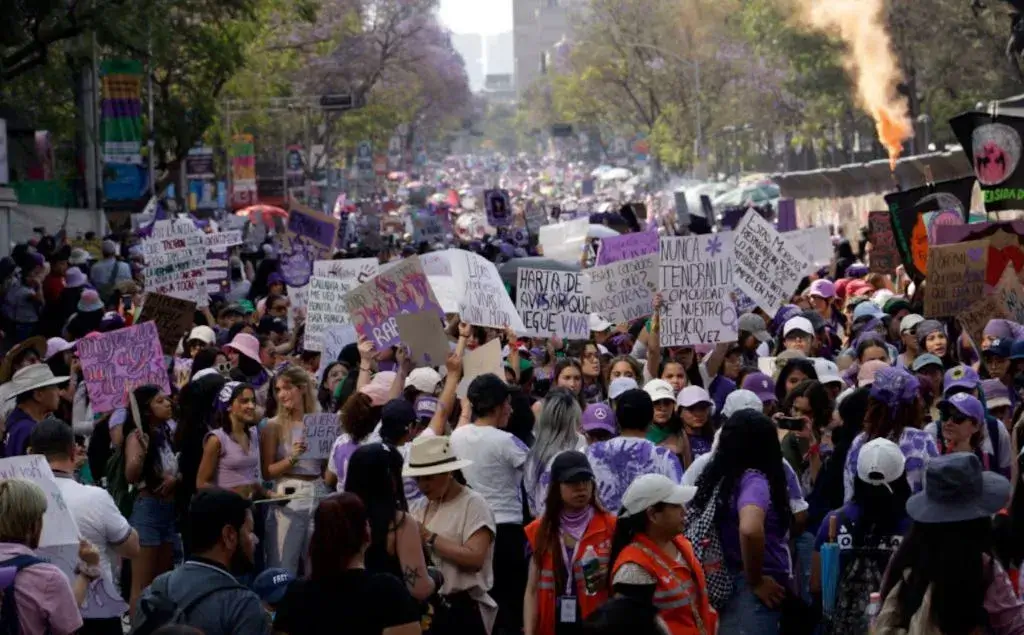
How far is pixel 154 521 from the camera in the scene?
10.1 meters

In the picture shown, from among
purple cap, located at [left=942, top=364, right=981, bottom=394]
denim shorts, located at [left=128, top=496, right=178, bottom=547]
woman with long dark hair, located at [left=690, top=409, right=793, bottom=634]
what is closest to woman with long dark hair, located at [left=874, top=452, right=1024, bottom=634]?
woman with long dark hair, located at [left=690, top=409, right=793, bottom=634]

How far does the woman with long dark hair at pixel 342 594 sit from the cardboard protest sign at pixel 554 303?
25.0ft

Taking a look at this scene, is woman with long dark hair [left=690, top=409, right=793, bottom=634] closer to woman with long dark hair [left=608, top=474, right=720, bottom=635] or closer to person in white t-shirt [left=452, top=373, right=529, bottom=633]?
woman with long dark hair [left=608, top=474, right=720, bottom=635]

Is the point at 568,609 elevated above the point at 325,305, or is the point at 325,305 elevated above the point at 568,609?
Result: the point at 325,305

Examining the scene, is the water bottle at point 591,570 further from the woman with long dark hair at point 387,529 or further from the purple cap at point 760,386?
the purple cap at point 760,386

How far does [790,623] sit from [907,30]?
1434 inches

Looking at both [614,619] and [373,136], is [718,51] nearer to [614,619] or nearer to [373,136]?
[373,136]

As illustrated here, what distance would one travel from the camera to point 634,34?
3228 inches

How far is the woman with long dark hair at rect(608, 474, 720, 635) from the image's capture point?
263 inches

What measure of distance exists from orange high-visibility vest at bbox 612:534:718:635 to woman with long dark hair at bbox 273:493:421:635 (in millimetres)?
818

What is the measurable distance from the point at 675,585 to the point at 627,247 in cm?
879

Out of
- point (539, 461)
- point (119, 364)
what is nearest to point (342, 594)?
point (539, 461)

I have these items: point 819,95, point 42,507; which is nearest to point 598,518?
point 42,507

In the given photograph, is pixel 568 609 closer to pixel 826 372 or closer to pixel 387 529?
pixel 387 529
